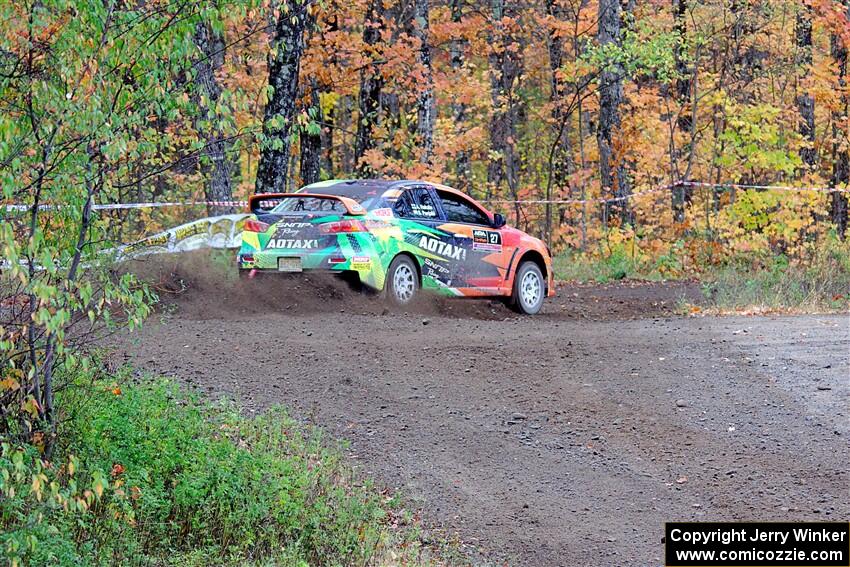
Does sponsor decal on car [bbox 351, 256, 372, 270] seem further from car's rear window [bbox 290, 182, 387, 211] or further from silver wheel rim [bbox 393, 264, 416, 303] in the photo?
car's rear window [bbox 290, 182, 387, 211]

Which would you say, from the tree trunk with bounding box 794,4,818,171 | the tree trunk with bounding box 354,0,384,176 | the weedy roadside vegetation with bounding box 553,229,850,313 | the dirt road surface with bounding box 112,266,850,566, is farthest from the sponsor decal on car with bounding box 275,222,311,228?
the tree trunk with bounding box 794,4,818,171

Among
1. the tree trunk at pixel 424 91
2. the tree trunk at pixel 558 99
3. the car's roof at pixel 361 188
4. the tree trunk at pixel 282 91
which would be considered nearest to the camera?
the car's roof at pixel 361 188

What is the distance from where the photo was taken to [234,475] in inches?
297

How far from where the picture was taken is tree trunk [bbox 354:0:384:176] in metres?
26.0

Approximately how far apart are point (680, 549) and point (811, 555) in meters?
0.80

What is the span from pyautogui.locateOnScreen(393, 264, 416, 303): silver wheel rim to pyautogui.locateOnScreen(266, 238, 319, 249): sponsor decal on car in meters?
1.15

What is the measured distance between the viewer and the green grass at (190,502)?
21.3 feet

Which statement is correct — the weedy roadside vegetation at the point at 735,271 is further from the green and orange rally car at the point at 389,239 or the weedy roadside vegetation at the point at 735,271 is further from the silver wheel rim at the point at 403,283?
the silver wheel rim at the point at 403,283

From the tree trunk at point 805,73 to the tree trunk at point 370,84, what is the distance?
9684 mm

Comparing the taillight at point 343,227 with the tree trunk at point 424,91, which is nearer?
the taillight at point 343,227

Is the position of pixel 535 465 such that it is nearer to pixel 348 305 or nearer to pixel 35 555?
pixel 35 555

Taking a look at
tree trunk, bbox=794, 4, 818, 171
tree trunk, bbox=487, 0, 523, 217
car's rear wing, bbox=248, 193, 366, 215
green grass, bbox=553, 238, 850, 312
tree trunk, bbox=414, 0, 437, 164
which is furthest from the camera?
tree trunk, bbox=487, 0, 523, 217
